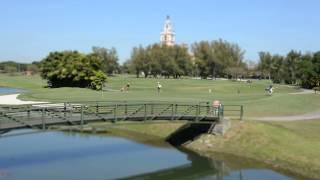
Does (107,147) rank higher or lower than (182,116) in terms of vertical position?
lower

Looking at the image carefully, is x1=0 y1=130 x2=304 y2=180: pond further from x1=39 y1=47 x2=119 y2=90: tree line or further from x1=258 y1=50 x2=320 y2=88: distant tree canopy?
x1=258 y1=50 x2=320 y2=88: distant tree canopy

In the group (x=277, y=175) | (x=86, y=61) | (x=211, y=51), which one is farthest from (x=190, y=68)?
(x=277, y=175)

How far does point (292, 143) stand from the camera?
41531 mm

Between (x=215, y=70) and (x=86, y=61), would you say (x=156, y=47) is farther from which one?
(x=86, y=61)

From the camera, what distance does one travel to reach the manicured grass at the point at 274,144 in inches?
1492

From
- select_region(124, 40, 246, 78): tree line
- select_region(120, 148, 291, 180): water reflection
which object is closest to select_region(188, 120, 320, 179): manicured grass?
select_region(120, 148, 291, 180): water reflection

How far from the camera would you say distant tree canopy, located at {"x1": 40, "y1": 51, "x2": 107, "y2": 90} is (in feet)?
371

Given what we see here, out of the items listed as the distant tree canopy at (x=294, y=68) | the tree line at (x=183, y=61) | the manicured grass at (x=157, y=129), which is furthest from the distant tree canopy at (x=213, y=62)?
the manicured grass at (x=157, y=129)

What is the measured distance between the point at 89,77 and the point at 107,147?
68.5 m

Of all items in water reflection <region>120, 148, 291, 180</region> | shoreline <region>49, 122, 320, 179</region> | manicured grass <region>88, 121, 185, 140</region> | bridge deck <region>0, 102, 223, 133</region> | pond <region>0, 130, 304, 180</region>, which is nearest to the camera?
bridge deck <region>0, 102, 223, 133</region>

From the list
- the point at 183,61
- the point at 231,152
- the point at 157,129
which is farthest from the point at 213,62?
the point at 231,152

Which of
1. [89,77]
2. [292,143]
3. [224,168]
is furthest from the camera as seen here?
[89,77]

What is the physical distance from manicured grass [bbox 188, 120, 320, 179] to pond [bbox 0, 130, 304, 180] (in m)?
1.47

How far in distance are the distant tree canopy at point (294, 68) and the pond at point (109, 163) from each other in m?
72.5
